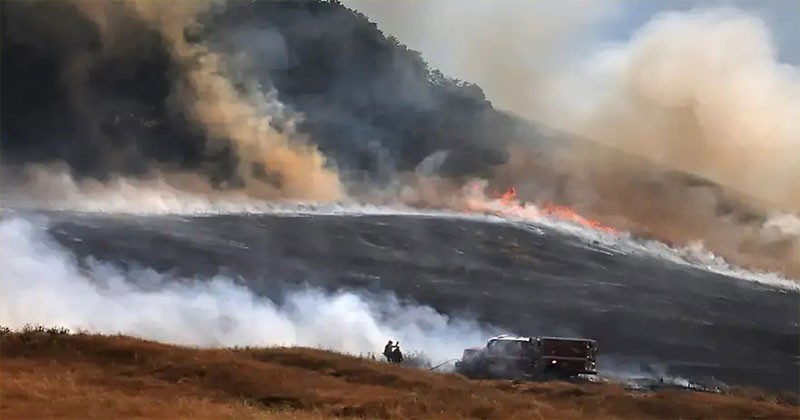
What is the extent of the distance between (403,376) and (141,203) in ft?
6.04

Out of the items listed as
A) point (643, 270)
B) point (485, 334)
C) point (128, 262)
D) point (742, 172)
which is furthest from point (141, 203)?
point (742, 172)

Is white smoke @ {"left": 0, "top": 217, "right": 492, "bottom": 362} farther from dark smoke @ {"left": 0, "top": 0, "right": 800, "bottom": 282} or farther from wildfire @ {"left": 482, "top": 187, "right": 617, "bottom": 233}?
wildfire @ {"left": 482, "top": 187, "right": 617, "bottom": 233}

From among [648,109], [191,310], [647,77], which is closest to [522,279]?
[648,109]

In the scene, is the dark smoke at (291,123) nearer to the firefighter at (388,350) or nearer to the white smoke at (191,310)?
the white smoke at (191,310)

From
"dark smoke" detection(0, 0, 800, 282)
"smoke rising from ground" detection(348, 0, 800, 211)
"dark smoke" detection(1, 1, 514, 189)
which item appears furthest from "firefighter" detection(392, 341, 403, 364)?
"smoke rising from ground" detection(348, 0, 800, 211)

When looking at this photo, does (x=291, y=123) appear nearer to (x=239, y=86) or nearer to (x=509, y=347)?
(x=239, y=86)

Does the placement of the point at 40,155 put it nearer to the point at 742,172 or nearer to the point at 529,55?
the point at 529,55

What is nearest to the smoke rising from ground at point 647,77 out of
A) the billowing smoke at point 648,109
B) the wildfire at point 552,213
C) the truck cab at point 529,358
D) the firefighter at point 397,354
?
the billowing smoke at point 648,109

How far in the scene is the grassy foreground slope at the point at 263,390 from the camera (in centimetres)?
434

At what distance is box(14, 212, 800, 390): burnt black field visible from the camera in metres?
5.02

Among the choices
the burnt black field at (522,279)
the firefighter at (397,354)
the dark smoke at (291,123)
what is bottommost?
the firefighter at (397,354)

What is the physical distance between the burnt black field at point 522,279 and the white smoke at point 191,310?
0.10m

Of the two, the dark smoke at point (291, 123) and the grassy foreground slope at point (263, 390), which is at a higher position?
the dark smoke at point (291, 123)

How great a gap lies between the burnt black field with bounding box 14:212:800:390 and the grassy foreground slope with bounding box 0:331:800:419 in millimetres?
298
